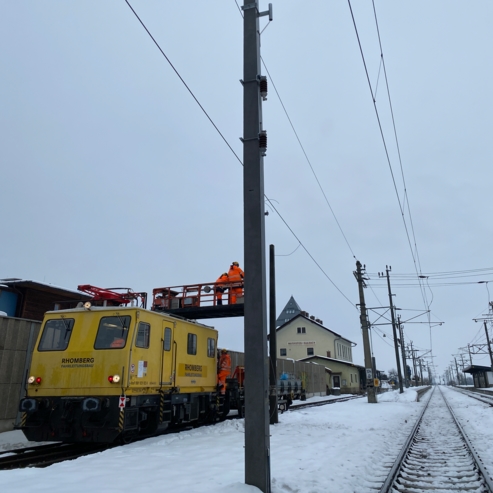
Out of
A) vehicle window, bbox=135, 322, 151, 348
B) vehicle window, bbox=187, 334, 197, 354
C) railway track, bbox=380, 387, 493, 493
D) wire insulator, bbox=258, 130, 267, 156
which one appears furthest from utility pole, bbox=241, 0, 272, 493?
vehicle window, bbox=187, 334, 197, 354

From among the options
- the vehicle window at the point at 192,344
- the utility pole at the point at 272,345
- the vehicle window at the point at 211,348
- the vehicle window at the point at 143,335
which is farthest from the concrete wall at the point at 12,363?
the utility pole at the point at 272,345

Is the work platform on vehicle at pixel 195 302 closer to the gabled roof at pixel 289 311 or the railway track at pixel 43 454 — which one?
the railway track at pixel 43 454

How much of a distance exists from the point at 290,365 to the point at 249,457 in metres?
27.0

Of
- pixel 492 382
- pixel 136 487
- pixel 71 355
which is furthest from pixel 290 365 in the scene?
pixel 492 382

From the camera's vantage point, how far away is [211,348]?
14.1 m

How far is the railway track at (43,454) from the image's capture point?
25.8 feet

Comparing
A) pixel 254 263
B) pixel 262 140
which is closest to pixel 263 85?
pixel 262 140

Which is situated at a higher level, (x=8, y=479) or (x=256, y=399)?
(x=256, y=399)

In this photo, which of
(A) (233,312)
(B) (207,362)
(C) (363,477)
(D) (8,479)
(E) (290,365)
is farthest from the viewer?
(E) (290,365)

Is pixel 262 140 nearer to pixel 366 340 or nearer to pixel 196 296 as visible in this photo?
pixel 196 296

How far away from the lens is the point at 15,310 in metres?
18.7

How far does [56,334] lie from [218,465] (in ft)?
17.3

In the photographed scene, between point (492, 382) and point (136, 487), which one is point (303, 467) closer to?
point (136, 487)

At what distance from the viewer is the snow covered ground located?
584 cm
